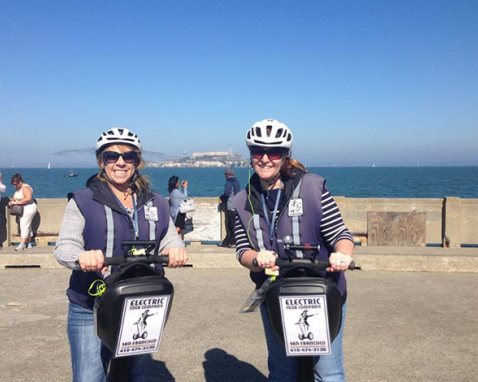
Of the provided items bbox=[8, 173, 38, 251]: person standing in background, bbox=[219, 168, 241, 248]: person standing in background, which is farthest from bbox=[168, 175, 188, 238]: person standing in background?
bbox=[8, 173, 38, 251]: person standing in background

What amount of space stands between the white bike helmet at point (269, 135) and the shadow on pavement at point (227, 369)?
2447mm

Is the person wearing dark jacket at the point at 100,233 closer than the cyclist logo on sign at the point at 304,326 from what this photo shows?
No

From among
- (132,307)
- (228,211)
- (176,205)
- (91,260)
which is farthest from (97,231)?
(176,205)

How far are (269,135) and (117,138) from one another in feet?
3.12

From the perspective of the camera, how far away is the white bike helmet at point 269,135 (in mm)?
3125

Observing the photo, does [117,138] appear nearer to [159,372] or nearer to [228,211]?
[159,372]

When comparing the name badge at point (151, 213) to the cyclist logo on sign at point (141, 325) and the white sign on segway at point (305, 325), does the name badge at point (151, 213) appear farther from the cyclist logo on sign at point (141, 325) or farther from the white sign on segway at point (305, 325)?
the white sign on segway at point (305, 325)

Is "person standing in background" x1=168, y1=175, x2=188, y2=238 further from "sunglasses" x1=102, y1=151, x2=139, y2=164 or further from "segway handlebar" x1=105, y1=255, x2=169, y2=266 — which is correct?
"segway handlebar" x1=105, y1=255, x2=169, y2=266

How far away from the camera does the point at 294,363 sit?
2.99 metres

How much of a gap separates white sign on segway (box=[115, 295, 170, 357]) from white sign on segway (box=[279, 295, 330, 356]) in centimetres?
65

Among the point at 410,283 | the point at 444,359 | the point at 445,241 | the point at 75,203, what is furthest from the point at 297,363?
the point at 445,241

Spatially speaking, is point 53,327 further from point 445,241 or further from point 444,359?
point 445,241

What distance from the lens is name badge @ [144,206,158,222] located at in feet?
10.0

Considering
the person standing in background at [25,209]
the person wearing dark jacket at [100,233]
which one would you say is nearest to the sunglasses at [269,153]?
the person wearing dark jacket at [100,233]
